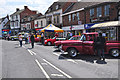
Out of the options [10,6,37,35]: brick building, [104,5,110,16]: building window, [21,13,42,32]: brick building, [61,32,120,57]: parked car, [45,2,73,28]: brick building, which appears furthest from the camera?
[10,6,37,35]: brick building

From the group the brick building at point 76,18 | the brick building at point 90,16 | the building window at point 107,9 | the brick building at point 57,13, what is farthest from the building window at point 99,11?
the brick building at point 57,13

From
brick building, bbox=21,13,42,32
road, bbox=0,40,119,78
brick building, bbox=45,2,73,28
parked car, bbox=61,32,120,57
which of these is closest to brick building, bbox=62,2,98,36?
brick building, bbox=45,2,73,28

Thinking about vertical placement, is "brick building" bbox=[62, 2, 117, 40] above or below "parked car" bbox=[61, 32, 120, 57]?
above

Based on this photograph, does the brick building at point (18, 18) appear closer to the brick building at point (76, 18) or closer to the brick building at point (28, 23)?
the brick building at point (28, 23)

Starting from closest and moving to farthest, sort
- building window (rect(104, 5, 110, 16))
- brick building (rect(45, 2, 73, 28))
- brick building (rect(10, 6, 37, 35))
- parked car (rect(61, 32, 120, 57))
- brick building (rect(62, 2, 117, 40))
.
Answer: parked car (rect(61, 32, 120, 57))
brick building (rect(62, 2, 117, 40))
building window (rect(104, 5, 110, 16))
brick building (rect(45, 2, 73, 28))
brick building (rect(10, 6, 37, 35))

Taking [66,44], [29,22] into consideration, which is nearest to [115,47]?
[66,44]

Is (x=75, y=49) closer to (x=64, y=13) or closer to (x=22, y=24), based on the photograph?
(x=64, y=13)

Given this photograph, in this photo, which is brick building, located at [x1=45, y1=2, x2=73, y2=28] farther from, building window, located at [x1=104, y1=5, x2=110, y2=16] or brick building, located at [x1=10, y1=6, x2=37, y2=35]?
brick building, located at [x1=10, y1=6, x2=37, y2=35]

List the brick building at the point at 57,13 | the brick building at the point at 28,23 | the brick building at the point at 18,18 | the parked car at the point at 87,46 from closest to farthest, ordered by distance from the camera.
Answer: the parked car at the point at 87,46
the brick building at the point at 57,13
the brick building at the point at 28,23
the brick building at the point at 18,18

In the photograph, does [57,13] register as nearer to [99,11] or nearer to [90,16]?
[90,16]

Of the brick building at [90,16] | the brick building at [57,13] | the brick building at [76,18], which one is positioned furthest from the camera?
the brick building at [57,13]

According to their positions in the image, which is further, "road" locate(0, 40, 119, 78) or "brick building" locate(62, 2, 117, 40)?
"brick building" locate(62, 2, 117, 40)

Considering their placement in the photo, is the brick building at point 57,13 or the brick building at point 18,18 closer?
the brick building at point 57,13

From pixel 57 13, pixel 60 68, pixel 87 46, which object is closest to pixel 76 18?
pixel 57 13
